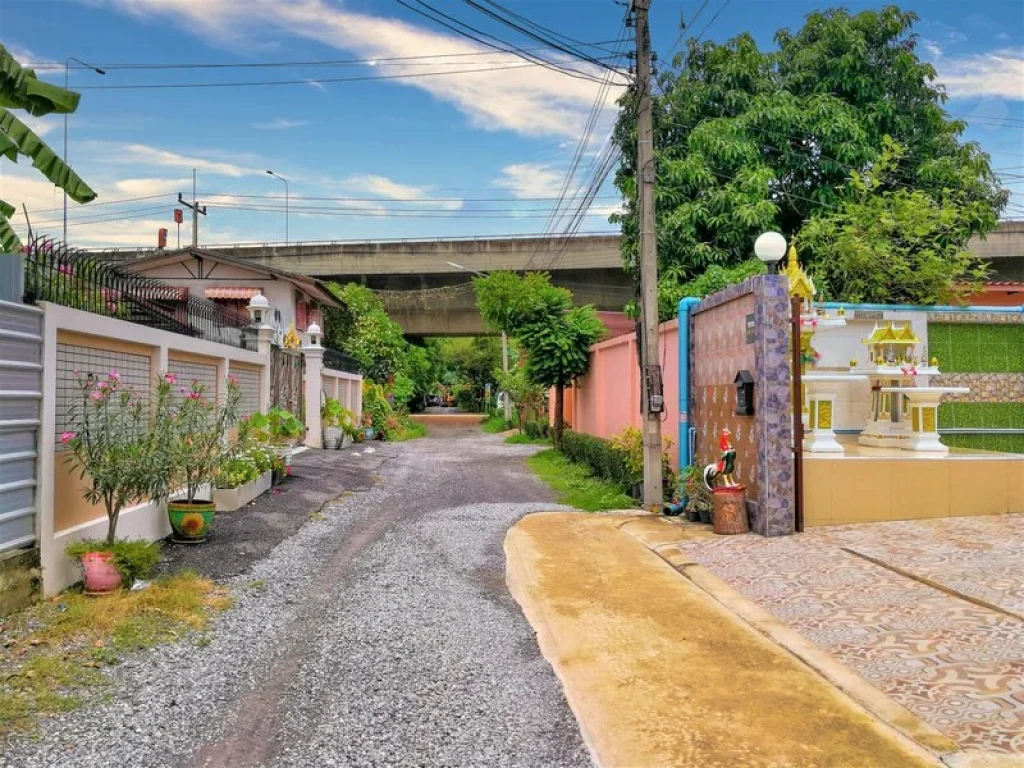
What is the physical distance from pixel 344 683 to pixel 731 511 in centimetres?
527

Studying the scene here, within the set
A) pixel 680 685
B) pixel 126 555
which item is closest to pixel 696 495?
pixel 680 685

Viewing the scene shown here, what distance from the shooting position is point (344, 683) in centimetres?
455

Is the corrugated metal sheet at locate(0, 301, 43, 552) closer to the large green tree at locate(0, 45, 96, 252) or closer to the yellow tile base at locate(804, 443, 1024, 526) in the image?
the large green tree at locate(0, 45, 96, 252)

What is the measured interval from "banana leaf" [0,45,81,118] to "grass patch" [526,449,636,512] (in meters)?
7.84

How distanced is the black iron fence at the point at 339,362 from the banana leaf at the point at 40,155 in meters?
14.4

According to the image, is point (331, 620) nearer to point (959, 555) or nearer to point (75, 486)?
point (75, 486)

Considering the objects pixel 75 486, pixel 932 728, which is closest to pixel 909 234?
pixel 932 728

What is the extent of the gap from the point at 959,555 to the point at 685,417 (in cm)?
447

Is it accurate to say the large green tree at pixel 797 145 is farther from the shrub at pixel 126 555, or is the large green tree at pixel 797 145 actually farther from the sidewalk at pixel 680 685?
the shrub at pixel 126 555

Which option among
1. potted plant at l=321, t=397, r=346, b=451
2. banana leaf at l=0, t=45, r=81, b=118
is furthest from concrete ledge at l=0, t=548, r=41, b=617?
potted plant at l=321, t=397, r=346, b=451

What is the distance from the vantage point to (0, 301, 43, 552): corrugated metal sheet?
564 centimetres

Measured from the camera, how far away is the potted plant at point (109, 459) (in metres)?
6.18

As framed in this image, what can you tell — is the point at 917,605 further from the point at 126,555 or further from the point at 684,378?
the point at 126,555

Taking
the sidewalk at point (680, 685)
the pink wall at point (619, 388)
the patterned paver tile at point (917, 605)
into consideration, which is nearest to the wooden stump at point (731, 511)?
the patterned paver tile at point (917, 605)
